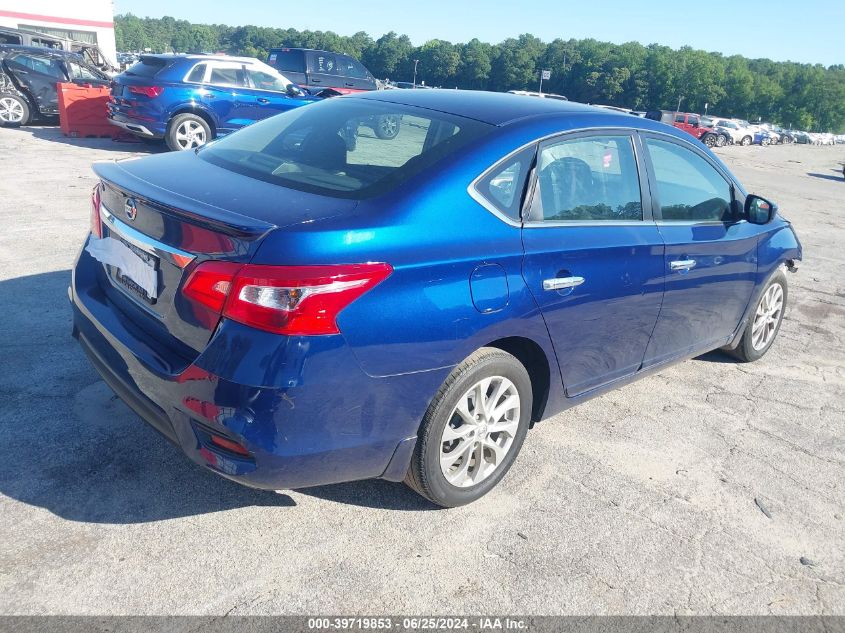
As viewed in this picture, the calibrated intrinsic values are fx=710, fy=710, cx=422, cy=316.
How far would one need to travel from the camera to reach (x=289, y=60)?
20000 millimetres

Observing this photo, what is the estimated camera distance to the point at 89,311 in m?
3.04

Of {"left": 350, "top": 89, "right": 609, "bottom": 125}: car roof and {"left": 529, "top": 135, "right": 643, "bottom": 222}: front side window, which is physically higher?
{"left": 350, "top": 89, "right": 609, "bottom": 125}: car roof

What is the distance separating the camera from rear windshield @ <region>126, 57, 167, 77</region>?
Answer: 11844 mm

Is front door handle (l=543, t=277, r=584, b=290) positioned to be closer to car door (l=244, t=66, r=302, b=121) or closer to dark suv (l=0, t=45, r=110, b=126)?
car door (l=244, t=66, r=302, b=121)

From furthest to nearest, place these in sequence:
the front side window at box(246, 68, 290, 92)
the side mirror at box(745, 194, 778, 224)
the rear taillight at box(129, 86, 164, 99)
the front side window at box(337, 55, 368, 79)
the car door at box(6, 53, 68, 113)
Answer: the front side window at box(337, 55, 368, 79) < the car door at box(6, 53, 68, 113) < the front side window at box(246, 68, 290, 92) < the rear taillight at box(129, 86, 164, 99) < the side mirror at box(745, 194, 778, 224)

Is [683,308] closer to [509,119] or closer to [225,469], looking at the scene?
[509,119]

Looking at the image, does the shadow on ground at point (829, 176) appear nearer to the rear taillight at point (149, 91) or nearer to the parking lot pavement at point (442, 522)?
the rear taillight at point (149, 91)

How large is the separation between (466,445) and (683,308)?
1711 mm

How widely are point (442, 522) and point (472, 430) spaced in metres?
0.42

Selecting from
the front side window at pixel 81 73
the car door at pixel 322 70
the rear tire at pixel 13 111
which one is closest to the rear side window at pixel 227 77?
the front side window at pixel 81 73

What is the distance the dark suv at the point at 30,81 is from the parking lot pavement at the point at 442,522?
1228cm

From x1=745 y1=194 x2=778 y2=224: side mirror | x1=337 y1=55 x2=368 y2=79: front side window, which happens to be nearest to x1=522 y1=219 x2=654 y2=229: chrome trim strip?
x1=745 y1=194 x2=778 y2=224: side mirror

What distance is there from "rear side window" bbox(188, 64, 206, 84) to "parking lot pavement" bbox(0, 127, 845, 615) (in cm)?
850

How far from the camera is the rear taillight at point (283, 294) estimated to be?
7.64 feet
